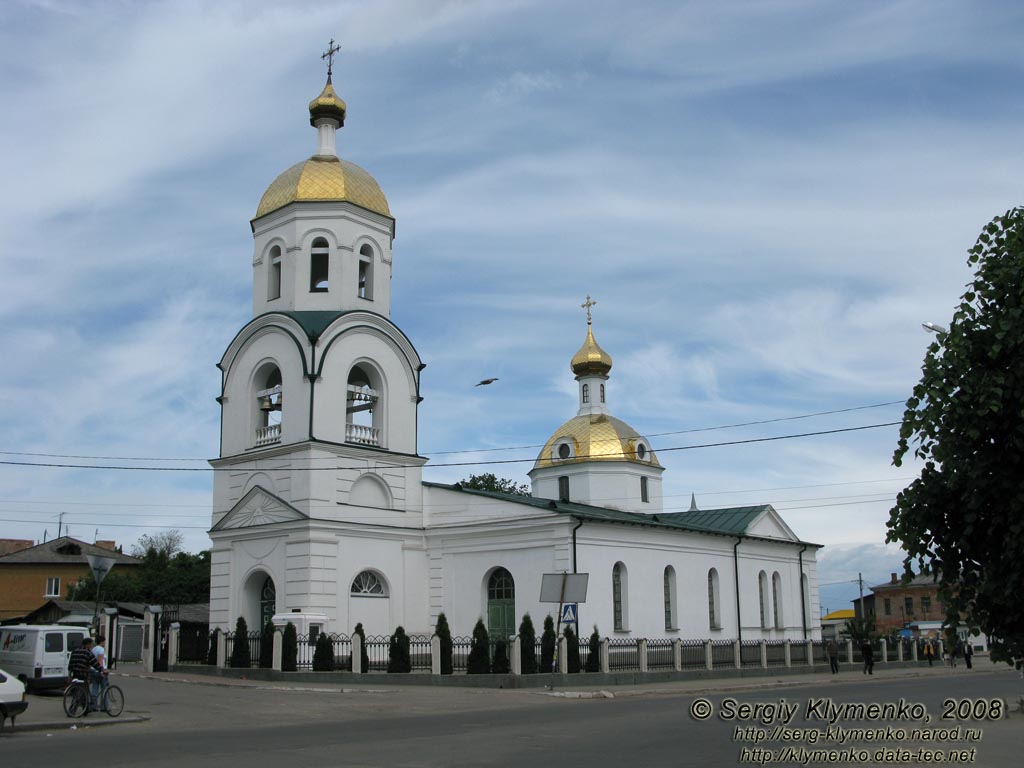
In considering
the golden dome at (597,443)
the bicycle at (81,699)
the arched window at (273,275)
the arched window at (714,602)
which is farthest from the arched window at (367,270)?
the bicycle at (81,699)

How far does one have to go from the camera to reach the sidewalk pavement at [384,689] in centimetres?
1666

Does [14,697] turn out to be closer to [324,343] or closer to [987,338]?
[987,338]

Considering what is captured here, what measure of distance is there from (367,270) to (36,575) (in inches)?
1608

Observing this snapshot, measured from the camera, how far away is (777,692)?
24.9m

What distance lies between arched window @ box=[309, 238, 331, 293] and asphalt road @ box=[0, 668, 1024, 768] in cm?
1353

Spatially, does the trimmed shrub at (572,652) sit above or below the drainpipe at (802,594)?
below

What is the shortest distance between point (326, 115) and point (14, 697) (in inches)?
902

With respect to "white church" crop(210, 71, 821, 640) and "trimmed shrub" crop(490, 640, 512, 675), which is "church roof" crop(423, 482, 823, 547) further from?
"trimmed shrub" crop(490, 640, 512, 675)

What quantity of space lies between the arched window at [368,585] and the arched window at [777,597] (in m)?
17.3

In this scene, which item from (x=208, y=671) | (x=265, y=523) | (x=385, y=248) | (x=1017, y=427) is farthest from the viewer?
(x=385, y=248)

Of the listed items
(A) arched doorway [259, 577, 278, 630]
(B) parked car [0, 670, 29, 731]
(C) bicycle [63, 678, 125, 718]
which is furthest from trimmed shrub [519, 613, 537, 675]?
(B) parked car [0, 670, 29, 731]

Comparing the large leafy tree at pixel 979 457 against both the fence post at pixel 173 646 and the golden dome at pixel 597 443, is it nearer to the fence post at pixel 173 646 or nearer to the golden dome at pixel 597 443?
the fence post at pixel 173 646

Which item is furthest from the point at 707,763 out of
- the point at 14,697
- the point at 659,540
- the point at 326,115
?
the point at 326,115

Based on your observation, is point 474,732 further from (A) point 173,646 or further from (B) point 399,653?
(A) point 173,646
